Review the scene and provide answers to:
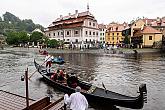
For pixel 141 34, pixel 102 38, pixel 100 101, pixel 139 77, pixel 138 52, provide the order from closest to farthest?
pixel 100 101
pixel 139 77
pixel 138 52
pixel 141 34
pixel 102 38

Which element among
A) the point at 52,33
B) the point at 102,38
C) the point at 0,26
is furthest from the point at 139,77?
the point at 0,26

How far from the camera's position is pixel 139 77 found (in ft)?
84.8

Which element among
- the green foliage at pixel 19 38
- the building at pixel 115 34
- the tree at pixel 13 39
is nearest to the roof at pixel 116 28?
the building at pixel 115 34

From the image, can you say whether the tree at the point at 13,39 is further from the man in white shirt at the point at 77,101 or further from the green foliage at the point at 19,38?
the man in white shirt at the point at 77,101

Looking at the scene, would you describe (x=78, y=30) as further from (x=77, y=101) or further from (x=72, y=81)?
(x=77, y=101)

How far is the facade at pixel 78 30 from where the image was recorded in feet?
250

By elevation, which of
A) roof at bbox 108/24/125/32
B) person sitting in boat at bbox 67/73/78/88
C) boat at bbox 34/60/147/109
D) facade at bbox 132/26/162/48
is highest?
roof at bbox 108/24/125/32

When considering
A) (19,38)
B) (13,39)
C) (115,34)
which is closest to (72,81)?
(19,38)

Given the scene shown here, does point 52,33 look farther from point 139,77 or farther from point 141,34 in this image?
point 139,77

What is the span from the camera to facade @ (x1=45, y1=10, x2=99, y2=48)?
76188mm

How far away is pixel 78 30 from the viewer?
77.2 m

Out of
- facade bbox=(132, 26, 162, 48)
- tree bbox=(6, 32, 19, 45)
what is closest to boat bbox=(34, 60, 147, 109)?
facade bbox=(132, 26, 162, 48)

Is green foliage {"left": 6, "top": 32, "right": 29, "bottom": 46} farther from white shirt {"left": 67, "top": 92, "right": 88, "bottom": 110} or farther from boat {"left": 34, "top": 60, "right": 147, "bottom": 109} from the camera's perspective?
white shirt {"left": 67, "top": 92, "right": 88, "bottom": 110}

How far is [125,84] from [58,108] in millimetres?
12579
